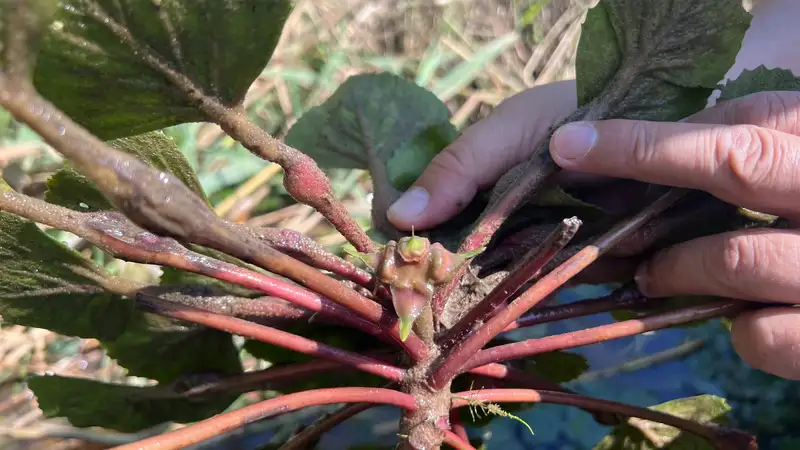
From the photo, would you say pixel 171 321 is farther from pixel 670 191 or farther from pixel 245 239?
pixel 670 191

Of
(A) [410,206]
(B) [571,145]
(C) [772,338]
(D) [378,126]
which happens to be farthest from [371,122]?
(C) [772,338]

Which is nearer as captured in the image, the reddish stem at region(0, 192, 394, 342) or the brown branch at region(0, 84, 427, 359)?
the brown branch at region(0, 84, 427, 359)

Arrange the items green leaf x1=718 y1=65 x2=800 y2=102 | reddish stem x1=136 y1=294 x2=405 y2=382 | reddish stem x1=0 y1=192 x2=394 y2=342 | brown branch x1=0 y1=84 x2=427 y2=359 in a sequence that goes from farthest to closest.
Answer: green leaf x1=718 y1=65 x2=800 y2=102
reddish stem x1=136 y1=294 x2=405 y2=382
reddish stem x1=0 y1=192 x2=394 y2=342
brown branch x1=0 y1=84 x2=427 y2=359

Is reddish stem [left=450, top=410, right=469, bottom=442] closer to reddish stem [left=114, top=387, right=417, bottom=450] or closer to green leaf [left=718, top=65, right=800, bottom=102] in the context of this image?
reddish stem [left=114, top=387, right=417, bottom=450]

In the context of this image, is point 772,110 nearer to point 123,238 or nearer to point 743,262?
point 743,262

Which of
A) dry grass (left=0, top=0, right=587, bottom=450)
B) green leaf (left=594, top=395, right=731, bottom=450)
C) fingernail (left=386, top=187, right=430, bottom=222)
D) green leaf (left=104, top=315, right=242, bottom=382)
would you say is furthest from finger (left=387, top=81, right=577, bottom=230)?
dry grass (left=0, top=0, right=587, bottom=450)

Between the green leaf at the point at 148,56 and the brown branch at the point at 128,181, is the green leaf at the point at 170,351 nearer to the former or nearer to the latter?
the green leaf at the point at 148,56

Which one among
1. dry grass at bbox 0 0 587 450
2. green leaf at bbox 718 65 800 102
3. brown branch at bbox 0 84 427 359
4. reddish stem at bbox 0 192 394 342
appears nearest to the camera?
brown branch at bbox 0 84 427 359

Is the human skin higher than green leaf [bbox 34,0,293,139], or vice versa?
green leaf [bbox 34,0,293,139]

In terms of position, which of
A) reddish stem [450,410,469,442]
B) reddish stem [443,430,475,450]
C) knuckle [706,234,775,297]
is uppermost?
knuckle [706,234,775,297]
